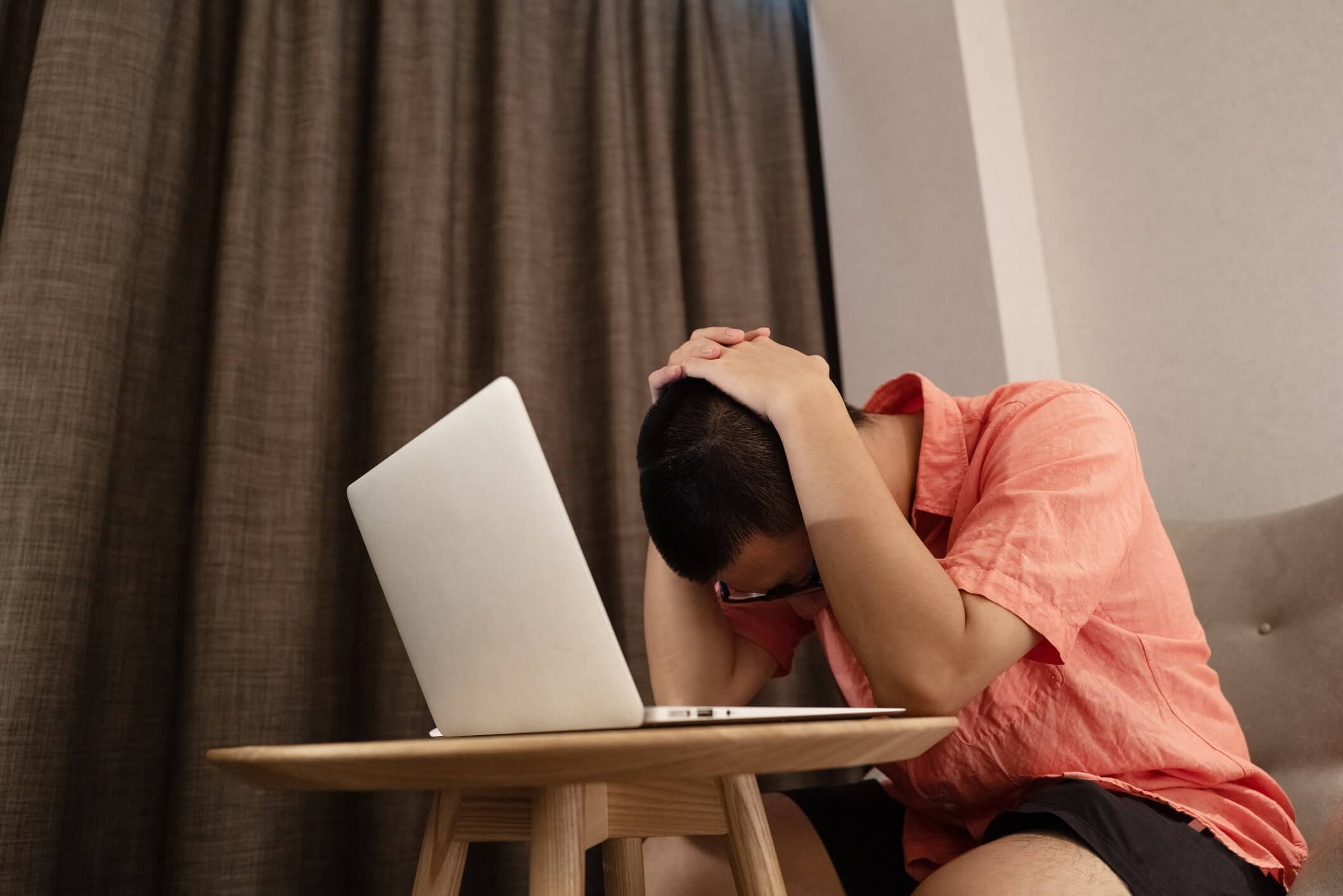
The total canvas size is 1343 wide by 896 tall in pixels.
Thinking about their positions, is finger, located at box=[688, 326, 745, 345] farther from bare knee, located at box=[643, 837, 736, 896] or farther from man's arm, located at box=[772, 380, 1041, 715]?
bare knee, located at box=[643, 837, 736, 896]

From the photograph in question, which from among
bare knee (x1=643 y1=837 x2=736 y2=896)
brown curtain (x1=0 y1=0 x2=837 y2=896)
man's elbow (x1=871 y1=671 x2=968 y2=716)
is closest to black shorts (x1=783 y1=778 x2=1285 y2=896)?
man's elbow (x1=871 y1=671 x2=968 y2=716)

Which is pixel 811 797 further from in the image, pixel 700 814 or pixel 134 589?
pixel 134 589

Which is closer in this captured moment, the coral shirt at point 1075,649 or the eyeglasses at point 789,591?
the coral shirt at point 1075,649

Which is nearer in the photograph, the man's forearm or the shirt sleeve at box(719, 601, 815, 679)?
the man's forearm

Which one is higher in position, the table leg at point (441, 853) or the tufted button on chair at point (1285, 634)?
the tufted button on chair at point (1285, 634)

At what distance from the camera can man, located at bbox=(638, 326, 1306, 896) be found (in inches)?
27.7

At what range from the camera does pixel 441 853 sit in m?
0.71

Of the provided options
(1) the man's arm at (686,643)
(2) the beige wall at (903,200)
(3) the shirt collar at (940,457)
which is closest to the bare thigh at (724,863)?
(1) the man's arm at (686,643)

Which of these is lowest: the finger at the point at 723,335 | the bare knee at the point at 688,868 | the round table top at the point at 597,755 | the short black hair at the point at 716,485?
the bare knee at the point at 688,868

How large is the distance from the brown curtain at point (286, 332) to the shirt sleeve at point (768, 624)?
44 centimetres

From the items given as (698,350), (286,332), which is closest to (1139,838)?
(698,350)

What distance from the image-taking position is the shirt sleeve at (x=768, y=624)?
1.15 metres

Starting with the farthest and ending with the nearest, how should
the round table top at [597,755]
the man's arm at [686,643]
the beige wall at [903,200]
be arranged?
1. the beige wall at [903,200]
2. the man's arm at [686,643]
3. the round table top at [597,755]

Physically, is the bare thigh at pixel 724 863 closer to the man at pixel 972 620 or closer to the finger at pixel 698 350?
the man at pixel 972 620
